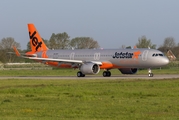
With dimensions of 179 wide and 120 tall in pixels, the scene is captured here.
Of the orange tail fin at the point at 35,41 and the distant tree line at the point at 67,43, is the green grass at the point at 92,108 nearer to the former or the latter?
the orange tail fin at the point at 35,41

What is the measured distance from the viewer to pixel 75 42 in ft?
544

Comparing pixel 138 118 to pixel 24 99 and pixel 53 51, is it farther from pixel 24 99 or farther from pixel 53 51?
pixel 53 51

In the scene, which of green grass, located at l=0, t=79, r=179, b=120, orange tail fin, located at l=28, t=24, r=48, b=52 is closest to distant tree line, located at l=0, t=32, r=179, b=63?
orange tail fin, located at l=28, t=24, r=48, b=52

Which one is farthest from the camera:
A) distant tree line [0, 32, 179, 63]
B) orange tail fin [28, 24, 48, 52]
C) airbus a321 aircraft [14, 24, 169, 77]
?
distant tree line [0, 32, 179, 63]

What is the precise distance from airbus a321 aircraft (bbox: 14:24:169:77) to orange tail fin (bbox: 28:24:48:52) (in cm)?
110

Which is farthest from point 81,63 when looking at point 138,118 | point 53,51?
point 138,118

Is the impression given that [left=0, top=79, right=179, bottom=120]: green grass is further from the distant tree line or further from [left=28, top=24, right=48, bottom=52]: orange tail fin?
the distant tree line

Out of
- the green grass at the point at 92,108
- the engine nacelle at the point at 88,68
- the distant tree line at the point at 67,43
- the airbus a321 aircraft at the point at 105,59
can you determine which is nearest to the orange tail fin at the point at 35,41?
the airbus a321 aircraft at the point at 105,59

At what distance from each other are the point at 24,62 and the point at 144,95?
337 ft

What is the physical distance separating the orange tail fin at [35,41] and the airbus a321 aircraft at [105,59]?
110 centimetres

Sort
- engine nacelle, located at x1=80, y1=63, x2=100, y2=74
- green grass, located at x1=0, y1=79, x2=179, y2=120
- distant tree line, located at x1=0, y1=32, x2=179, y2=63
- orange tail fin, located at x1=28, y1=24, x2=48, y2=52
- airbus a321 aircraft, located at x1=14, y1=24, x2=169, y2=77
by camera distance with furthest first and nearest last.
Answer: distant tree line, located at x1=0, y1=32, x2=179, y2=63
orange tail fin, located at x1=28, y1=24, x2=48, y2=52
engine nacelle, located at x1=80, y1=63, x2=100, y2=74
airbus a321 aircraft, located at x1=14, y1=24, x2=169, y2=77
green grass, located at x1=0, y1=79, x2=179, y2=120

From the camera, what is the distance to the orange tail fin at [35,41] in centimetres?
6606

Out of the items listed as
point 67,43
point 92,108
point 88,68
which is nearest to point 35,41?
point 88,68

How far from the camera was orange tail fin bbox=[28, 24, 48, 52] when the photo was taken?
66062 millimetres
